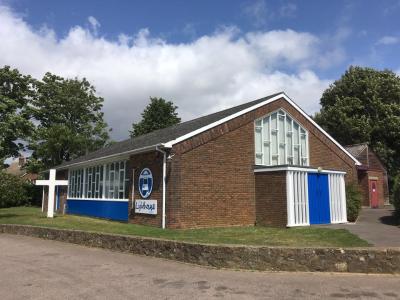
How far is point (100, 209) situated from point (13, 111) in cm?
917

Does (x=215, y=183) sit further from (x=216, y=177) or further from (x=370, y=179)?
(x=370, y=179)

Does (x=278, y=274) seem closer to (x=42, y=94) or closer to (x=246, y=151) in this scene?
(x=246, y=151)

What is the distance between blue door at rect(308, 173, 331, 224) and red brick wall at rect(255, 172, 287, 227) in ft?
4.87

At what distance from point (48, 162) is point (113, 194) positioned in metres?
26.0

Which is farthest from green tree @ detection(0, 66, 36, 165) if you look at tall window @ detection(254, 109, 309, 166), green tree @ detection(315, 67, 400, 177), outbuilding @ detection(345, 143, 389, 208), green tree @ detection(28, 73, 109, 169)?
green tree @ detection(315, 67, 400, 177)

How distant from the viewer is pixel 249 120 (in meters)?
18.6

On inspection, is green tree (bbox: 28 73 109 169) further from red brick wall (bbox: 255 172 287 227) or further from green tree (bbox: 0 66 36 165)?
red brick wall (bbox: 255 172 287 227)

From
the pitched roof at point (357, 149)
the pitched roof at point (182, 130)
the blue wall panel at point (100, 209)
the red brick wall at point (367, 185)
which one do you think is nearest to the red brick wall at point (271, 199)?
the pitched roof at point (182, 130)

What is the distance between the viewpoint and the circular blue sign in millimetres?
17225

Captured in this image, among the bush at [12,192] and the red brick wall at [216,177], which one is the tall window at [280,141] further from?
the bush at [12,192]

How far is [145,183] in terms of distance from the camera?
1759 centimetres

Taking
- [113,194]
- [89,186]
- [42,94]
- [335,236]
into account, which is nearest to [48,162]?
[42,94]

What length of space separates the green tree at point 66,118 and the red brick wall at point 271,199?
29133 millimetres

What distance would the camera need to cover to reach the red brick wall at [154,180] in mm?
16594
